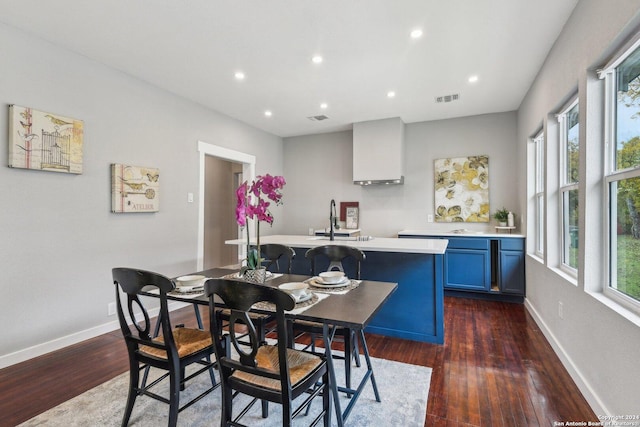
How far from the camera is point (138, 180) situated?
3.49 m

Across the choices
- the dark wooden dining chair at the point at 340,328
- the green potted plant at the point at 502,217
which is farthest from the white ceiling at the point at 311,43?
the dark wooden dining chair at the point at 340,328

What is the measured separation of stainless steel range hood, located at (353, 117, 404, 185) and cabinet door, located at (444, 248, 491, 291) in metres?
1.50

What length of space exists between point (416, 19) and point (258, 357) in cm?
269

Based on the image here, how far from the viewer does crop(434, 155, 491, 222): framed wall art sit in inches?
192

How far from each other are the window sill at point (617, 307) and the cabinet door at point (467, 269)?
2.34 metres

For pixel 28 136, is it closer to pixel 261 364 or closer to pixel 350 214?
pixel 261 364

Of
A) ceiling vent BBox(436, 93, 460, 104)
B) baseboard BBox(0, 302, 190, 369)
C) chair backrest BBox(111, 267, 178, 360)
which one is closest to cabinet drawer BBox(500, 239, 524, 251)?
ceiling vent BBox(436, 93, 460, 104)

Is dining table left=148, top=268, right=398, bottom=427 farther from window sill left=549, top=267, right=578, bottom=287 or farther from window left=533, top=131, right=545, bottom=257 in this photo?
window left=533, top=131, right=545, bottom=257

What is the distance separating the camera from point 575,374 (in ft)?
7.21

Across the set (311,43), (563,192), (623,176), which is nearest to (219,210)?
(311,43)

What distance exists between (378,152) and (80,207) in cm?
403

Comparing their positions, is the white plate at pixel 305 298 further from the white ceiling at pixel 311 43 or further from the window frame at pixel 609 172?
the white ceiling at pixel 311 43

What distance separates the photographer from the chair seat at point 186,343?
173 cm

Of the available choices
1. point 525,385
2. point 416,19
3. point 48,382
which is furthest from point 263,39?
point 525,385
